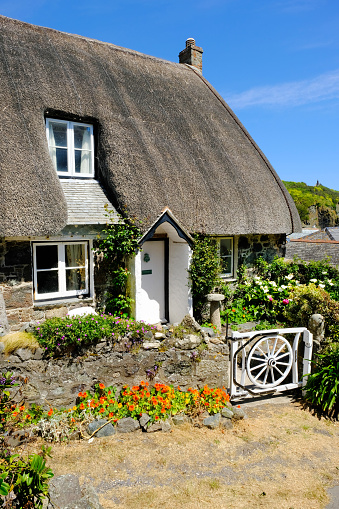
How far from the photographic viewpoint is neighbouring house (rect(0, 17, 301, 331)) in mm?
7363

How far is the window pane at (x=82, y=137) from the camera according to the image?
888 centimetres

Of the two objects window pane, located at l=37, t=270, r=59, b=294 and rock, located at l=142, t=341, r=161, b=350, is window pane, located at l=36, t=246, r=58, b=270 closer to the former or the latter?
window pane, located at l=37, t=270, r=59, b=294

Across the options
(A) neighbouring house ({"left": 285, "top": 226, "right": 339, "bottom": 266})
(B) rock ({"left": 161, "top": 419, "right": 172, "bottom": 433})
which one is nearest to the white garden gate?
(B) rock ({"left": 161, "top": 419, "right": 172, "bottom": 433})

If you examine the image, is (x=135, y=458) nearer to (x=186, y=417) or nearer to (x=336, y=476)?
(x=186, y=417)

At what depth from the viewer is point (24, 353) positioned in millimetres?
5465

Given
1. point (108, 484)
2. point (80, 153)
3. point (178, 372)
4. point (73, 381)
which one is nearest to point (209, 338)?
point (178, 372)

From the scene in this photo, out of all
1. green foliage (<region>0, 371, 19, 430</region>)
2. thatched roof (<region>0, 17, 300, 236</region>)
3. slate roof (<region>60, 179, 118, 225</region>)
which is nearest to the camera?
green foliage (<region>0, 371, 19, 430</region>)

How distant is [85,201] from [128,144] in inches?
79.3

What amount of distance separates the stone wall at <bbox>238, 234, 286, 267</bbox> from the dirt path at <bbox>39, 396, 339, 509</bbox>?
19.7ft

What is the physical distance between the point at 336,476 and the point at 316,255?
9.00 m

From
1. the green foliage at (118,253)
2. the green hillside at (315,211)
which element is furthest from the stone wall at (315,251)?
the green hillside at (315,211)

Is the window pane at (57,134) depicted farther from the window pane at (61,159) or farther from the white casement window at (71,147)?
the window pane at (61,159)

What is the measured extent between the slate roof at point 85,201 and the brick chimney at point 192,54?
8518mm

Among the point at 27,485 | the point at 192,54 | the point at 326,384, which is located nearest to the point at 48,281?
the point at 27,485
